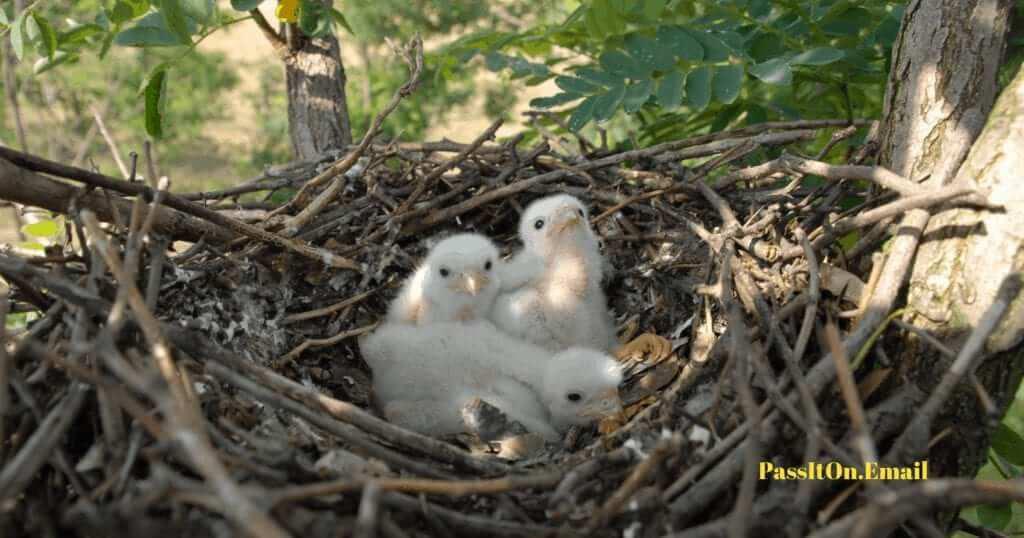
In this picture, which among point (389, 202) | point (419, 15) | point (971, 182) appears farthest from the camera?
point (419, 15)

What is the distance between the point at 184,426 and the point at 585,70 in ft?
6.89

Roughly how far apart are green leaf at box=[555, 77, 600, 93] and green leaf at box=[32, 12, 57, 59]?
1671 millimetres

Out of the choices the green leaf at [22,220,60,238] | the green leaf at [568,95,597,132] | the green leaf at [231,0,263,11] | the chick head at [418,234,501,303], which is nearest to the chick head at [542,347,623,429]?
the chick head at [418,234,501,303]

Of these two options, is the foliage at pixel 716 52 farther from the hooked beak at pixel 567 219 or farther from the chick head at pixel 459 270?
the chick head at pixel 459 270

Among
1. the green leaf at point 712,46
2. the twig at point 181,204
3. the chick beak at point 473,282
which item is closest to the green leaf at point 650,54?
the green leaf at point 712,46

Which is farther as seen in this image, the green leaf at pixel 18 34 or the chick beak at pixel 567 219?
the chick beak at pixel 567 219

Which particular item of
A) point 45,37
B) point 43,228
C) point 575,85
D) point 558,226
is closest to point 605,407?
point 558,226

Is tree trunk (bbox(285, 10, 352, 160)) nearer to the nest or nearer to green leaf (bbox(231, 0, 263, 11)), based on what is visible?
the nest

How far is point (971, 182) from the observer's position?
2.03 m

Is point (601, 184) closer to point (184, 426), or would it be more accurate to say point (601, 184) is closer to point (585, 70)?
point (585, 70)

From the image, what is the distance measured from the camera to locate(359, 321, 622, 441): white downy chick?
278 centimetres

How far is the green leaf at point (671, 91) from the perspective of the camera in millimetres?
2967

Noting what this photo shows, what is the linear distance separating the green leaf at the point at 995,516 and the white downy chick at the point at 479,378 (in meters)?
1.03

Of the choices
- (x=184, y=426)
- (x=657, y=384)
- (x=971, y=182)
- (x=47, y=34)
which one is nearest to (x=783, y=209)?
(x=657, y=384)
